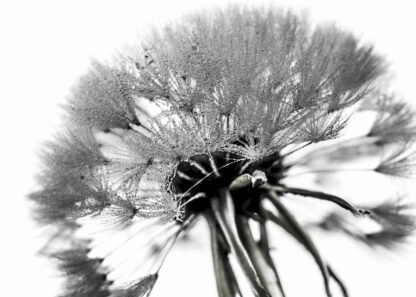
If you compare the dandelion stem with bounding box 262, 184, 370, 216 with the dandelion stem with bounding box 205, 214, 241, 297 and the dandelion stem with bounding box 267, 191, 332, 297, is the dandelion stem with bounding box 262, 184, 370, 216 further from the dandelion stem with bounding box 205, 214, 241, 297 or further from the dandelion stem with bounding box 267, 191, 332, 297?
the dandelion stem with bounding box 205, 214, 241, 297

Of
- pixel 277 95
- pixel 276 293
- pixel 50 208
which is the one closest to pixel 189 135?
pixel 277 95

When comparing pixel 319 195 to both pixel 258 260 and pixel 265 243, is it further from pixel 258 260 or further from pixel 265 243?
pixel 258 260

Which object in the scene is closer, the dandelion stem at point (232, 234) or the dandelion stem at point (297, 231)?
the dandelion stem at point (232, 234)

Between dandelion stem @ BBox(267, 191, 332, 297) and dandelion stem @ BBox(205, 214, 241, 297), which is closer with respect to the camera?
dandelion stem @ BBox(205, 214, 241, 297)

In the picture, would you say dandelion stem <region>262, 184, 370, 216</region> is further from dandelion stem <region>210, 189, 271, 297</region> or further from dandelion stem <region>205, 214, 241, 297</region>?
dandelion stem <region>205, 214, 241, 297</region>

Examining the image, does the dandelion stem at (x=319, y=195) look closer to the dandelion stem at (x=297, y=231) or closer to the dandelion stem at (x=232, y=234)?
the dandelion stem at (x=297, y=231)

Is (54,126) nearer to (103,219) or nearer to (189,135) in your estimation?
(103,219)

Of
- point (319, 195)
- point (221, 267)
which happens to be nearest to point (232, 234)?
point (221, 267)

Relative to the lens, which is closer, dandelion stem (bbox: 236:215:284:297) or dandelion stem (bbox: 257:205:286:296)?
dandelion stem (bbox: 236:215:284:297)
